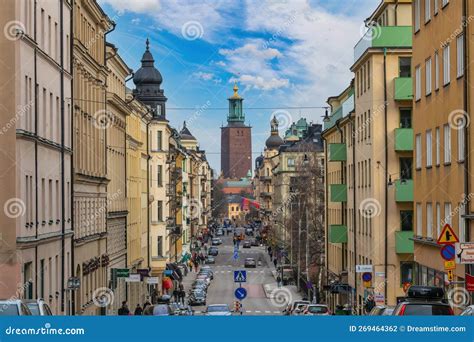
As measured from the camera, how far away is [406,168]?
1986 inches

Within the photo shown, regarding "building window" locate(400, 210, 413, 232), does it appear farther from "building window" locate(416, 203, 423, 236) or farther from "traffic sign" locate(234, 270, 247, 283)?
"building window" locate(416, 203, 423, 236)

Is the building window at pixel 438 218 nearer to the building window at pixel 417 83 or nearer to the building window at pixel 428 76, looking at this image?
the building window at pixel 428 76

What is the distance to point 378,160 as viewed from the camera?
1994 inches

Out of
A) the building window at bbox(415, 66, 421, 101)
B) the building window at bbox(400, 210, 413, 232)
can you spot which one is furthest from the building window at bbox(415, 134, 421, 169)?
the building window at bbox(400, 210, 413, 232)

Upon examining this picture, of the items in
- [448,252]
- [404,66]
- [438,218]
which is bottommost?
[448,252]

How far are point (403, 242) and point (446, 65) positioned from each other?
625 inches

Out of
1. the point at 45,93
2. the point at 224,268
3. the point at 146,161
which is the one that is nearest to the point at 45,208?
the point at 45,93

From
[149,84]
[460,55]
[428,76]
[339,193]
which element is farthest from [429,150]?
[149,84]

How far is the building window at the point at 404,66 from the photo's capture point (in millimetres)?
49247

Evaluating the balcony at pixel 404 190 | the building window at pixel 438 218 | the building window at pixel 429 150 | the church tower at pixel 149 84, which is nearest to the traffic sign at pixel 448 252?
the building window at pixel 438 218

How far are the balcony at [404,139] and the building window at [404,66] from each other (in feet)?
8.35

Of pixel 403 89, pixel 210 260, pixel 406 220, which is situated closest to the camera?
pixel 403 89

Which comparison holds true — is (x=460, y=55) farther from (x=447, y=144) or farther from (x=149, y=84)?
(x=149, y=84)

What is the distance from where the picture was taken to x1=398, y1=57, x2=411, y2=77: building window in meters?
49.2
